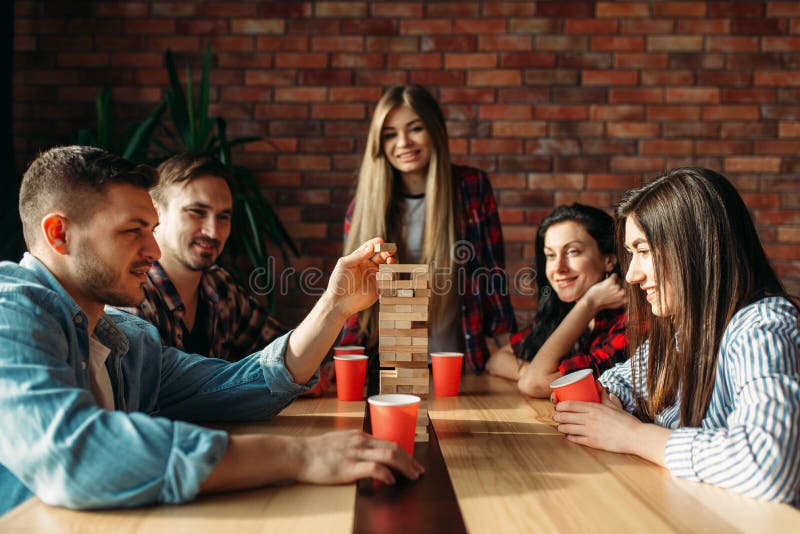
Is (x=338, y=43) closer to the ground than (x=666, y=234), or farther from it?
farther from it

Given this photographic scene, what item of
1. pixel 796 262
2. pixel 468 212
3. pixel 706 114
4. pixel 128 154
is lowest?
pixel 796 262

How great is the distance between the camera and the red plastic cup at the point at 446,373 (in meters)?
1.70

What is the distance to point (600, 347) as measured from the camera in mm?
1986

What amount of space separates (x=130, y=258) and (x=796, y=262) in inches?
136

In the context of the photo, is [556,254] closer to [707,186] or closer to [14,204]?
[707,186]

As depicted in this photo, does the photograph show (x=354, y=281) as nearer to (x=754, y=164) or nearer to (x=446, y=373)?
(x=446, y=373)

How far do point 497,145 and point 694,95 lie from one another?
1.05m

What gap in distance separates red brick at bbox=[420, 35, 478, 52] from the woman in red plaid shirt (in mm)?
1542

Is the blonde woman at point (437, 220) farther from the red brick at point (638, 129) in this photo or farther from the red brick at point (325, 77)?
the red brick at point (638, 129)

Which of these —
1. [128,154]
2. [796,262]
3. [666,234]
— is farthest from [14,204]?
[796,262]

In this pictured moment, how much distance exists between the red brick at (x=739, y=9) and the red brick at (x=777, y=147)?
652mm

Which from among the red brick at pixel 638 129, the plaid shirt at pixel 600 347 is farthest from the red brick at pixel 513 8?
the plaid shirt at pixel 600 347

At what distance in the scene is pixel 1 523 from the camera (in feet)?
2.78

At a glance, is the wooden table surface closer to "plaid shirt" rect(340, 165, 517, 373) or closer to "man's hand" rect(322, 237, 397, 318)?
"man's hand" rect(322, 237, 397, 318)
